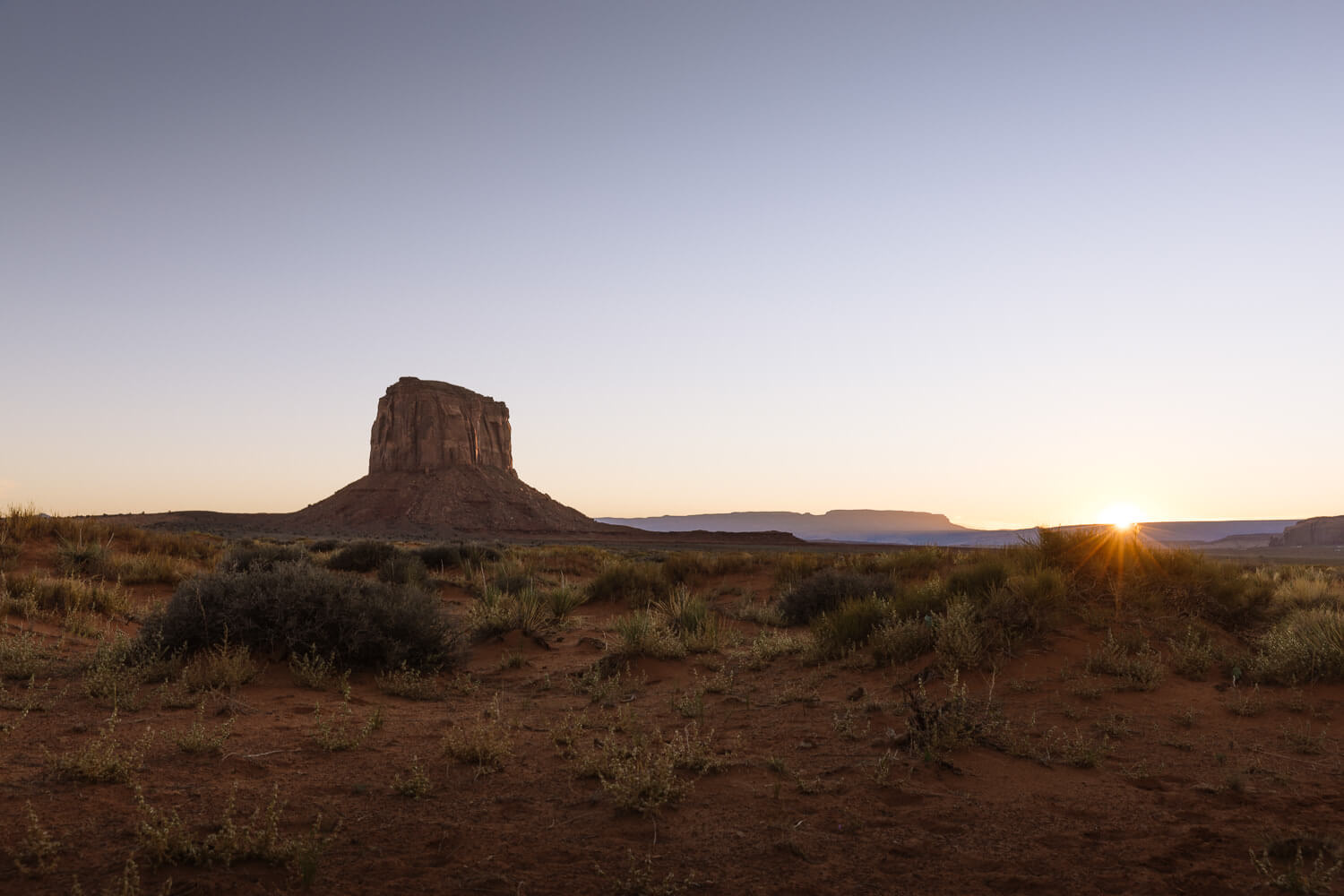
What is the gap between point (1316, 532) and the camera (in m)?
103

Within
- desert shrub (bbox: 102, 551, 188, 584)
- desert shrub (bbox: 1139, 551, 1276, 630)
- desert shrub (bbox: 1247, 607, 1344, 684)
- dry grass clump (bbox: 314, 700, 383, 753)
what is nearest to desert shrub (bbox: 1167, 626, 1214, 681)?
desert shrub (bbox: 1247, 607, 1344, 684)

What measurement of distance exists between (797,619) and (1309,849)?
8.63 meters

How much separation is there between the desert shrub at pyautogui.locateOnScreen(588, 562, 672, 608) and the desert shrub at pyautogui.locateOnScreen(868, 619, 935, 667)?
7.46 meters

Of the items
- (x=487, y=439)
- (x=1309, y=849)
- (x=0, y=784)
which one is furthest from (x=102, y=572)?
(x=487, y=439)

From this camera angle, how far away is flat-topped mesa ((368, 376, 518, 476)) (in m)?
101

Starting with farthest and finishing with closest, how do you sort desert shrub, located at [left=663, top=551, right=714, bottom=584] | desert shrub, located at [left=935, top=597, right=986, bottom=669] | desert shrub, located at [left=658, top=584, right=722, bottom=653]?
1. desert shrub, located at [left=663, top=551, right=714, bottom=584]
2. desert shrub, located at [left=658, top=584, right=722, bottom=653]
3. desert shrub, located at [left=935, top=597, right=986, bottom=669]

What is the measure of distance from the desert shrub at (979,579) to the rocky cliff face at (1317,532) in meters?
115

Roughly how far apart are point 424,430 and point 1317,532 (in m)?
114

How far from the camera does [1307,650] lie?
23.0 ft

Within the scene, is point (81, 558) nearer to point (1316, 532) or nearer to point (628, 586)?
point (628, 586)

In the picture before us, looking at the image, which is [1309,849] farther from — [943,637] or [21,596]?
[21,596]

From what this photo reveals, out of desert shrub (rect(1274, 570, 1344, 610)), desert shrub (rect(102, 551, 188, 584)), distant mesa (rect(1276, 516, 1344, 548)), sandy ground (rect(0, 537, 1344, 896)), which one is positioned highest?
desert shrub (rect(102, 551, 188, 584))

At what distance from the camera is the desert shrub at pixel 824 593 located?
39.6 feet

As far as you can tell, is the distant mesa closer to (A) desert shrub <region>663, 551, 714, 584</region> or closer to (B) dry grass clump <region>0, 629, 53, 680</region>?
(A) desert shrub <region>663, 551, 714, 584</region>
